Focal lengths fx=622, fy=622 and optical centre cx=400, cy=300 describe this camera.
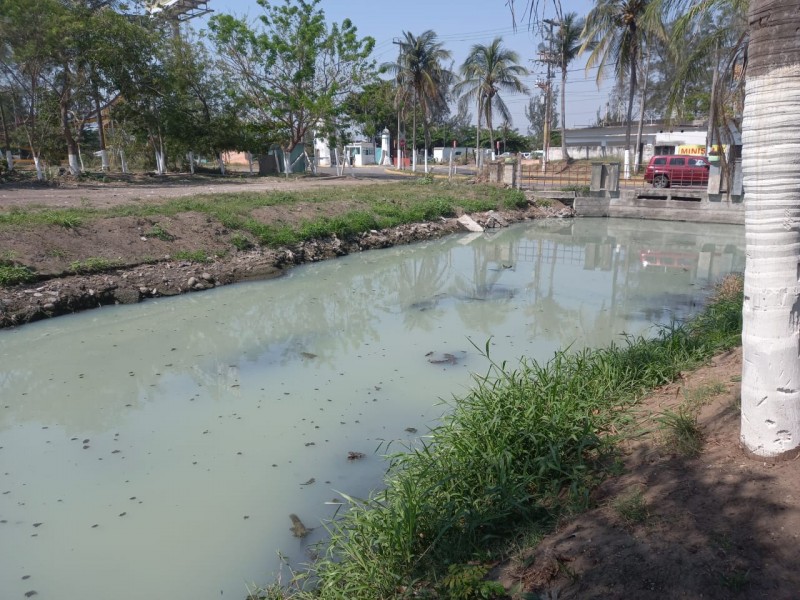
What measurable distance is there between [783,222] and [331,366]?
5.47 metres

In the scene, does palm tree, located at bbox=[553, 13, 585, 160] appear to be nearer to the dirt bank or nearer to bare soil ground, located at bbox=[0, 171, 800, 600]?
the dirt bank

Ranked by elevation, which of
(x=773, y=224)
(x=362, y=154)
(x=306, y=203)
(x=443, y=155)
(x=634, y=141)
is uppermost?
(x=634, y=141)

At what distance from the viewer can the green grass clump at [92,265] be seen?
35.0 ft

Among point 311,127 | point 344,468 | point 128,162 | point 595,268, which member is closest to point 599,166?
point 595,268

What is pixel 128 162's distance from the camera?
31953mm

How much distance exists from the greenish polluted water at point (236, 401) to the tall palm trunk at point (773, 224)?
2.80 m

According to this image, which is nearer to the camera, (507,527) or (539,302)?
(507,527)

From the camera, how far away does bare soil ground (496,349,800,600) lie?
8.13 feet

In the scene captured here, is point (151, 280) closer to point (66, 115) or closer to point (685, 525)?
point (685, 525)

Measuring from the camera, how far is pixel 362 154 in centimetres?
5472

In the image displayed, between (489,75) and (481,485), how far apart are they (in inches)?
1362

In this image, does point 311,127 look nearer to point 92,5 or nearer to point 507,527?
point 92,5

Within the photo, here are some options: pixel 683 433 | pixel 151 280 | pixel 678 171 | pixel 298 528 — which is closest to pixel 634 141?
pixel 678 171

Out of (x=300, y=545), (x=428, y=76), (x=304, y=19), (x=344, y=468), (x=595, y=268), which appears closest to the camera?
(x=300, y=545)
